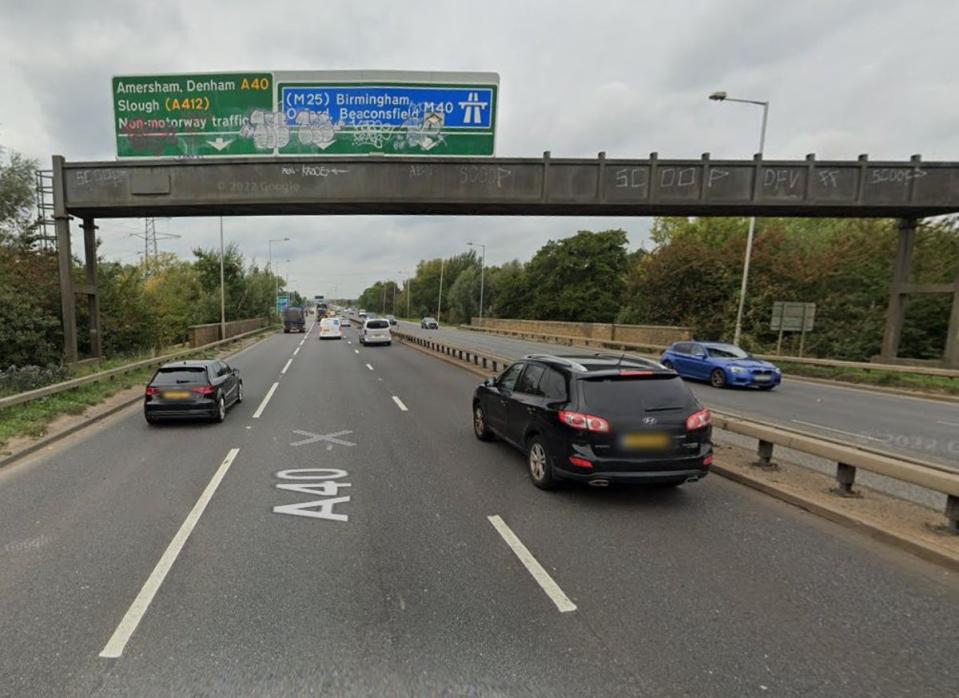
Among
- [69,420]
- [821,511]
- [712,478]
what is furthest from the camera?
[69,420]

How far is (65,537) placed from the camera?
192 inches

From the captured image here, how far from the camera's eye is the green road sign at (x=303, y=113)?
14.3 m

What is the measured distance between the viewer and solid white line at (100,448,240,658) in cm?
325

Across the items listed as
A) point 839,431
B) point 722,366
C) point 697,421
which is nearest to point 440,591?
point 697,421

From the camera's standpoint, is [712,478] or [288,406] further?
[288,406]

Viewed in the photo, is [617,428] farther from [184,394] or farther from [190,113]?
[190,113]

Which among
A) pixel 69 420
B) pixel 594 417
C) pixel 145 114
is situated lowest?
pixel 69 420

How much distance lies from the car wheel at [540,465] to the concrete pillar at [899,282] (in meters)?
19.3

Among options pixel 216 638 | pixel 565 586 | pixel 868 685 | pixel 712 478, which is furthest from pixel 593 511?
pixel 216 638

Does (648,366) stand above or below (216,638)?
above

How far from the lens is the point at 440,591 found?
12.8ft

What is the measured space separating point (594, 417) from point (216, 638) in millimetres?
3861

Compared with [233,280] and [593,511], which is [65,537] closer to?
[593,511]

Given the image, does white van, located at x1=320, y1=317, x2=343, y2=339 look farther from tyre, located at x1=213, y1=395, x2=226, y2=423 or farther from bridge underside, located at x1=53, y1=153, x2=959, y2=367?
tyre, located at x1=213, y1=395, x2=226, y2=423
